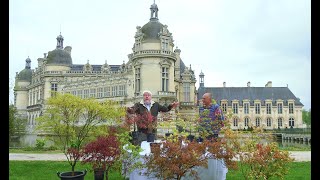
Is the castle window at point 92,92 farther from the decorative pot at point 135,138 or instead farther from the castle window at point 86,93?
the decorative pot at point 135,138

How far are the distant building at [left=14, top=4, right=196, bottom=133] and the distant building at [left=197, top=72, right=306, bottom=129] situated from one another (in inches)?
678

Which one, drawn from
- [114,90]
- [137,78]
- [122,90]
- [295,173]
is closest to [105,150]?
[295,173]

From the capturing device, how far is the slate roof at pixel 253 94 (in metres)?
56.9

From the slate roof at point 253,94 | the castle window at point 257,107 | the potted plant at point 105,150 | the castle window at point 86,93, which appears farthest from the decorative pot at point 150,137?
the castle window at point 257,107

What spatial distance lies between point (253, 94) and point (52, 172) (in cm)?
5050

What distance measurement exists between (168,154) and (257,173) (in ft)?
7.84

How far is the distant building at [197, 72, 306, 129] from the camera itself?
5588 cm

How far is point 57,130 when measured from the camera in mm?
18734

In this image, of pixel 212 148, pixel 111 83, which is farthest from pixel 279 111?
pixel 212 148

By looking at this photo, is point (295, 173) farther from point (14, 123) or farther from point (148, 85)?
point (14, 123)

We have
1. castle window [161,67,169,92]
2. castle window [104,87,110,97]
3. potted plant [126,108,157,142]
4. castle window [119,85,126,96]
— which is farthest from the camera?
castle window [104,87,110,97]

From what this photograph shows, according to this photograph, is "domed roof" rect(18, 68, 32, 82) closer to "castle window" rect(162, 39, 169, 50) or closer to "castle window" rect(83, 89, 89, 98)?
"castle window" rect(83, 89, 89, 98)

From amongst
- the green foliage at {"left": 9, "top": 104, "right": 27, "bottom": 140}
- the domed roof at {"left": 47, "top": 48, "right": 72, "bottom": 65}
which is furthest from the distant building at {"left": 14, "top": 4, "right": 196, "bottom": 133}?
the green foliage at {"left": 9, "top": 104, "right": 27, "bottom": 140}
